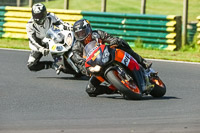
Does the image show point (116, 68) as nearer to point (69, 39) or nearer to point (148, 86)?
point (148, 86)

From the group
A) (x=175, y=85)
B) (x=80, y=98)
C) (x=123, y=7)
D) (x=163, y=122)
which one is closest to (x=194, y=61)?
(x=175, y=85)

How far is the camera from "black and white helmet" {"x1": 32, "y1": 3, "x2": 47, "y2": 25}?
12250 millimetres

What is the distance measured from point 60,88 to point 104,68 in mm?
2345

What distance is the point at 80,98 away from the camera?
30.6ft

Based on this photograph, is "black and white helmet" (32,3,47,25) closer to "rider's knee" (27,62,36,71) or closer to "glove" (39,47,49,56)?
"glove" (39,47,49,56)

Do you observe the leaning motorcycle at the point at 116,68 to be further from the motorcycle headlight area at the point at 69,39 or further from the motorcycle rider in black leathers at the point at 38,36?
the motorcycle rider in black leathers at the point at 38,36

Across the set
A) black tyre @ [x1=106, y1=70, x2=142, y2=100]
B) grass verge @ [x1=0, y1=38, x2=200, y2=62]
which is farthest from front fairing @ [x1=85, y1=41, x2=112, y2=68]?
grass verge @ [x1=0, y1=38, x2=200, y2=62]

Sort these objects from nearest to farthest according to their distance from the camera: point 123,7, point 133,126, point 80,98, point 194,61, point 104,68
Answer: point 133,126 → point 104,68 → point 80,98 → point 194,61 → point 123,7

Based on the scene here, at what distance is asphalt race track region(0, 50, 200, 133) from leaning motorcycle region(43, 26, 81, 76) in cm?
27

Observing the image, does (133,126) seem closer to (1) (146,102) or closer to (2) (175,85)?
(1) (146,102)

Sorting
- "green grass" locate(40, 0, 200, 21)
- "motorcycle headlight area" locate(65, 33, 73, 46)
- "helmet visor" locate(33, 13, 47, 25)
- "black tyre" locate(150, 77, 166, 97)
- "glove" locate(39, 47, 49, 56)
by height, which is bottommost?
"black tyre" locate(150, 77, 166, 97)

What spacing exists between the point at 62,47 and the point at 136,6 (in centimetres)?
2273

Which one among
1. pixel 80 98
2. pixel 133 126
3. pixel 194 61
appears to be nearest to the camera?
pixel 133 126

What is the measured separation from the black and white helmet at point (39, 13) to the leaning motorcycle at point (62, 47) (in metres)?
0.35
